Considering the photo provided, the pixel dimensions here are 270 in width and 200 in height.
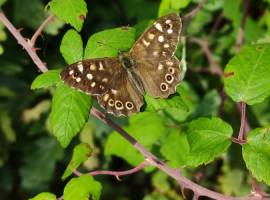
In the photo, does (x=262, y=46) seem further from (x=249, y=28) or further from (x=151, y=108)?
(x=249, y=28)

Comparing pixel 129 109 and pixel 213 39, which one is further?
pixel 213 39

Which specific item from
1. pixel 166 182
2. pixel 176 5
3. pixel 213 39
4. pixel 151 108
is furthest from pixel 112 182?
pixel 151 108

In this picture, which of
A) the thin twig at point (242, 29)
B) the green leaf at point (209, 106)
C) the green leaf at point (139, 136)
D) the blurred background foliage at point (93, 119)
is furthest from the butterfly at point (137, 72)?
the blurred background foliage at point (93, 119)

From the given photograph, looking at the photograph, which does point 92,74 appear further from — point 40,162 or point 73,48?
point 40,162

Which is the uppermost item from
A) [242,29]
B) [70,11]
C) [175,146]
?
[70,11]

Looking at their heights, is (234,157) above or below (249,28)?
below

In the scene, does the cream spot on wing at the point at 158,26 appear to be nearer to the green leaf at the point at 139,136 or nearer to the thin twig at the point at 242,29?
the green leaf at the point at 139,136

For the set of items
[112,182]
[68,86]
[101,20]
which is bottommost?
[112,182]

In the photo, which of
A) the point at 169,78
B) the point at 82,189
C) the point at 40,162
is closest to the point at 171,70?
the point at 169,78
